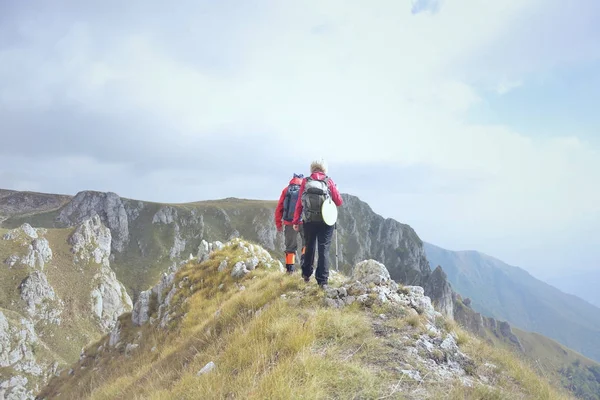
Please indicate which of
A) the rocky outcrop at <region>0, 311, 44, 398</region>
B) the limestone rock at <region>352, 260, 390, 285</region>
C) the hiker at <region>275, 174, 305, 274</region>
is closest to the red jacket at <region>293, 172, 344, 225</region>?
the hiker at <region>275, 174, 305, 274</region>

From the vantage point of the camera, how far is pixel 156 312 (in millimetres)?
17359

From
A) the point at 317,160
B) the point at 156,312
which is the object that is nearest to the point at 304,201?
the point at 317,160

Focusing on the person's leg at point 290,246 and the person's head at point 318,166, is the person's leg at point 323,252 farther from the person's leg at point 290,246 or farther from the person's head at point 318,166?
the person's leg at point 290,246

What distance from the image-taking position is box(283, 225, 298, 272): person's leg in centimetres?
1226

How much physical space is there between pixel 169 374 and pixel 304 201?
17.2 feet

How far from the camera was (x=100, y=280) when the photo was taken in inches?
4985

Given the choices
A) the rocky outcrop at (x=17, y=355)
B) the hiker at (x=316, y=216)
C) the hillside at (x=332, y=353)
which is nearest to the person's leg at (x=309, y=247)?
the hiker at (x=316, y=216)

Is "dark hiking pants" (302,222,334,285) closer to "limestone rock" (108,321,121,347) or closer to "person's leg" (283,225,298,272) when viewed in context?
"person's leg" (283,225,298,272)

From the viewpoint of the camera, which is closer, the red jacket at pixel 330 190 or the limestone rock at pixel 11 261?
the red jacket at pixel 330 190

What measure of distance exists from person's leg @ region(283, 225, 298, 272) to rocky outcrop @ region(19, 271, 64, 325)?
427 feet

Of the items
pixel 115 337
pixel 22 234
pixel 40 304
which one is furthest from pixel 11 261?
pixel 115 337

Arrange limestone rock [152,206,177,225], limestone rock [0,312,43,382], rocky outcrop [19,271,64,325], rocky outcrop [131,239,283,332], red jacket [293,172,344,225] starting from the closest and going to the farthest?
red jacket [293,172,344,225]
rocky outcrop [131,239,283,332]
limestone rock [0,312,43,382]
rocky outcrop [19,271,64,325]
limestone rock [152,206,177,225]

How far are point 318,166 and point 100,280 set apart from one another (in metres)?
146

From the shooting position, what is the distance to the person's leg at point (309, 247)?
9562 mm
